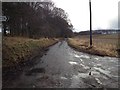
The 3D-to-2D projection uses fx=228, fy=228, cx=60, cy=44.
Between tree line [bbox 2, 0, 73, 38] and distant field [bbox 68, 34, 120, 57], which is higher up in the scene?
tree line [bbox 2, 0, 73, 38]

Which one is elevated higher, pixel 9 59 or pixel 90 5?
pixel 90 5

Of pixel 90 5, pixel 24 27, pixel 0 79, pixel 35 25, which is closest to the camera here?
pixel 0 79

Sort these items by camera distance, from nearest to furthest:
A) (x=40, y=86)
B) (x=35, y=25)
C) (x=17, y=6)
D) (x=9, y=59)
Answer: (x=40, y=86) < (x=9, y=59) < (x=17, y=6) < (x=35, y=25)

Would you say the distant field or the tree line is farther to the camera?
the tree line

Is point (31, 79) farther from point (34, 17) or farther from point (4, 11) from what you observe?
point (34, 17)

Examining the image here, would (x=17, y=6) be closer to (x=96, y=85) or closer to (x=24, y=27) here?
(x=24, y=27)

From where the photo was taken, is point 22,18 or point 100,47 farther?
point 22,18

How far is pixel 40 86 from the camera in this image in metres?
9.27

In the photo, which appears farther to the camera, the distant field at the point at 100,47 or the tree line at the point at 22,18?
the tree line at the point at 22,18

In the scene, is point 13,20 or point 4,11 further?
point 13,20

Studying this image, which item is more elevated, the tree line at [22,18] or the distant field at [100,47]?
the tree line at [22,18]

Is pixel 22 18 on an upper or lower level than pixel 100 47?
upper

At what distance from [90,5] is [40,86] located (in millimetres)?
23997

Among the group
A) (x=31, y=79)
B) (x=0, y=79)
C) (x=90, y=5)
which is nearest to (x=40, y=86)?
(x=31, y=79)
